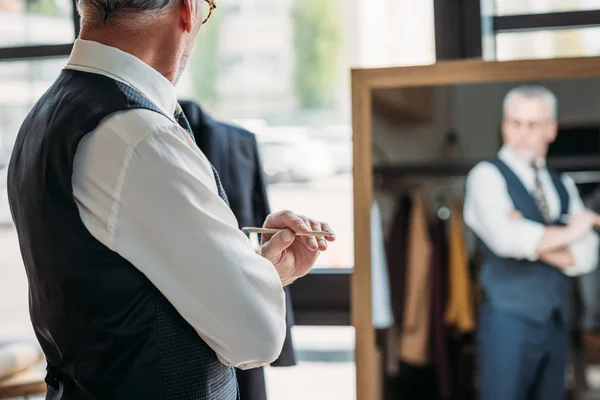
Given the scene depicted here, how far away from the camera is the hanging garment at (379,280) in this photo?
9.12 ft

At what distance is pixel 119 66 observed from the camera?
4.35 ft

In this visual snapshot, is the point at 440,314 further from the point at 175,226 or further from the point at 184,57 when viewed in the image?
the point at 175,226

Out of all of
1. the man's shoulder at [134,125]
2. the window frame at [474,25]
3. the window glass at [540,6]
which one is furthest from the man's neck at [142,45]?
the window glass at [540,6]

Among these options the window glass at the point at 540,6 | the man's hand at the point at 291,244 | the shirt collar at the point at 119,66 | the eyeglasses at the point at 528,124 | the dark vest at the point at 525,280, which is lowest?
the dark vest at the point at 525,280

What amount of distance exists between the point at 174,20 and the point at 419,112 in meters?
1.51

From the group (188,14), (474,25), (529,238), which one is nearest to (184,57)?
(188,14)

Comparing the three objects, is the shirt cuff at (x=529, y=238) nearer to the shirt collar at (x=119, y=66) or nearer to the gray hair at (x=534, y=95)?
the gray hair at (x=534, y=95)

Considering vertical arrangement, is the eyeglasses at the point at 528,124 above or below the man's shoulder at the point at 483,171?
above

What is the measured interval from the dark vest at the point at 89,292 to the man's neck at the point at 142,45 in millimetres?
73

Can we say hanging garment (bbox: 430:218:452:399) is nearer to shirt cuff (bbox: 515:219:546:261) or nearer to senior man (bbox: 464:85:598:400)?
senior man (bbox: 464:85:598:400)

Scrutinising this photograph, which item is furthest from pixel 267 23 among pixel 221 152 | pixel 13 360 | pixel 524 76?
pixel 13 360

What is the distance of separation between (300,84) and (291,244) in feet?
6.15

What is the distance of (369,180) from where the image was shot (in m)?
2.76

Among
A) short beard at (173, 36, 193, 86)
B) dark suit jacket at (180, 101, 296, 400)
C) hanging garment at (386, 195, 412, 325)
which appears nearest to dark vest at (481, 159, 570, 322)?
hanging garment at (386, 195, 412, 325)
